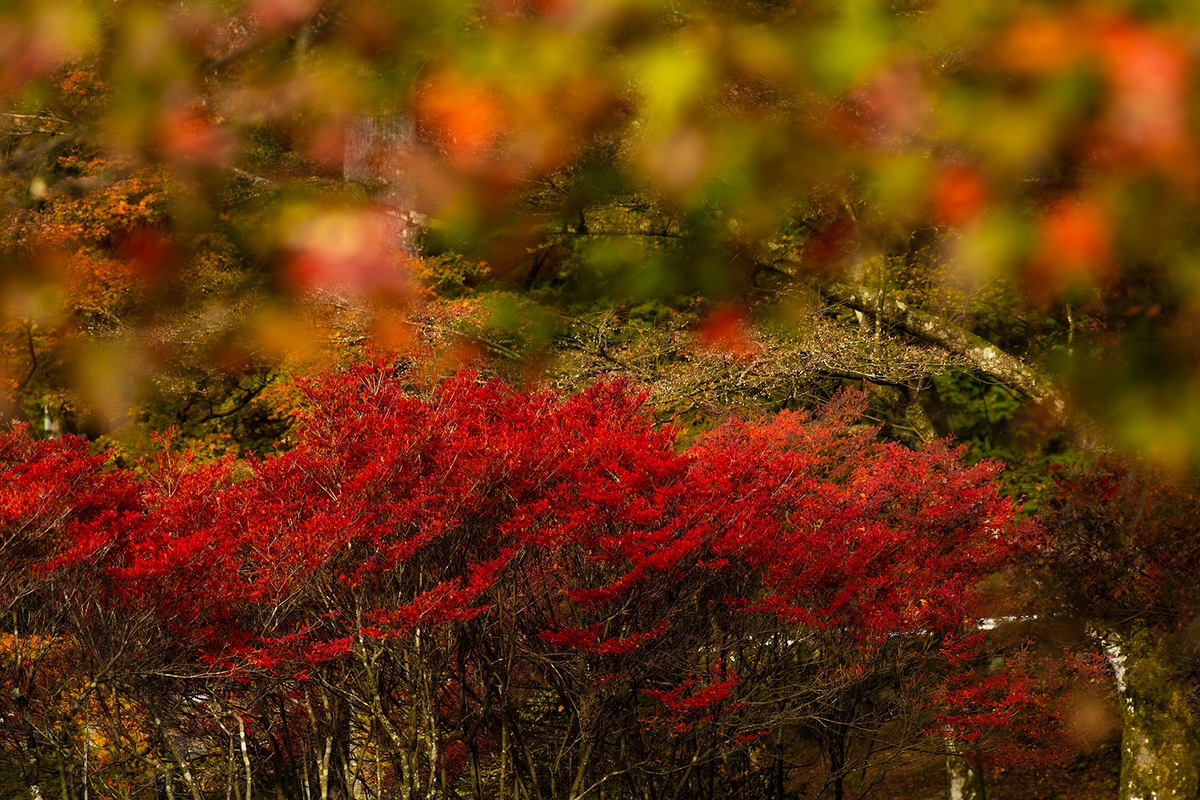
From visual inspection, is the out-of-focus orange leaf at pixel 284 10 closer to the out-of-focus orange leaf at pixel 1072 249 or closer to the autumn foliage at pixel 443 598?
the out-of-focus orange leaf at pixel 1072 249

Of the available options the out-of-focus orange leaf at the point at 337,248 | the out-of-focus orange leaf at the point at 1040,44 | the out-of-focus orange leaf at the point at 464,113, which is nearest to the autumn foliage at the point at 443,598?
the out-of-focus orange leaf at the point at 337,248

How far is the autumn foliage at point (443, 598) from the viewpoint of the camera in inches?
251

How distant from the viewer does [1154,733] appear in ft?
33.3

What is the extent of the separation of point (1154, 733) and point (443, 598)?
6.98m

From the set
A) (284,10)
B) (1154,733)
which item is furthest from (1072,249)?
(1154,733)

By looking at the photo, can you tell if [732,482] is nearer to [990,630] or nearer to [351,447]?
[351,447]

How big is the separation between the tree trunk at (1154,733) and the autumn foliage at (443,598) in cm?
239

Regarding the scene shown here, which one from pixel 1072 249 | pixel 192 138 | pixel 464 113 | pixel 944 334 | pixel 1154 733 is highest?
pixel 944 334

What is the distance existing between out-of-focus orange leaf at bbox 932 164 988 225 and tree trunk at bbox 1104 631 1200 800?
9809 millimetres

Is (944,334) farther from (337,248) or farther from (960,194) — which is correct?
(960,194)

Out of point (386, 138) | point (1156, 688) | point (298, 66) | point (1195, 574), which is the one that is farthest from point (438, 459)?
point (1156, 688)

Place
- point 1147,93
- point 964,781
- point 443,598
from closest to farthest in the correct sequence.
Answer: point 1147,93 → point 443,598 → point 964,781

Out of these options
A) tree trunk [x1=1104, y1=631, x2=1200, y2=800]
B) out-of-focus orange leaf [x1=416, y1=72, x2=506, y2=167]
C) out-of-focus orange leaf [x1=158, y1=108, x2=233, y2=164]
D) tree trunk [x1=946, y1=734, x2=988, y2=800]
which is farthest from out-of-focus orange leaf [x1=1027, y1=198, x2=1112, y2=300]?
tree trunk [x1=946, y1=734, x2=988, y2=800]

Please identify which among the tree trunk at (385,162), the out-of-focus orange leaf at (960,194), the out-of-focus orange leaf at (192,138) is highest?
the tree trunk at (385,162)
